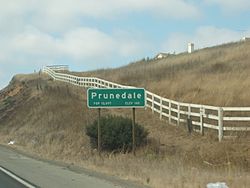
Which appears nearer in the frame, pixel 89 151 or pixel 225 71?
pixel 89 151

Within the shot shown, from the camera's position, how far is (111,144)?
28.2 m

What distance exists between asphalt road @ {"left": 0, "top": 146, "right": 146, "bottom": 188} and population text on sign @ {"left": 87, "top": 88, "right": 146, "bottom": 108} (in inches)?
150

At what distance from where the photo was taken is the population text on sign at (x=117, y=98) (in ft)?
86.0

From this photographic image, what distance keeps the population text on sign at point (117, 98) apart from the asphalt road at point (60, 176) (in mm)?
3805

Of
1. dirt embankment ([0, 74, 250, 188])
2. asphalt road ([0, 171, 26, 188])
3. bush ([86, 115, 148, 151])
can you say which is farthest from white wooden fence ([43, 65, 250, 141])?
asphalt road ([0, 171, 26, 188])

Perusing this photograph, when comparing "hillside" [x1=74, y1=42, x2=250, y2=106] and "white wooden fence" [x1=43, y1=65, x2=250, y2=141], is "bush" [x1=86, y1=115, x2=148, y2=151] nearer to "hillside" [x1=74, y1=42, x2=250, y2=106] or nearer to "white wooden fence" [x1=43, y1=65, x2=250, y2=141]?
"white wooden fence" [x1=43, y1=65, x2=250, y2=141]

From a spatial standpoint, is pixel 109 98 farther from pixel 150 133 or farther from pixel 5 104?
pixel 5 104

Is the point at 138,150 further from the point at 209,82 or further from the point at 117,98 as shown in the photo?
the point at 209,82

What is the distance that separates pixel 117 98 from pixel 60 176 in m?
8.39

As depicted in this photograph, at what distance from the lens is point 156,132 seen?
30.4m

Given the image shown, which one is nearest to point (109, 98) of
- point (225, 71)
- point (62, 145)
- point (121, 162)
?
point (121, 162)

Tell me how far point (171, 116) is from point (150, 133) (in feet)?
5.74

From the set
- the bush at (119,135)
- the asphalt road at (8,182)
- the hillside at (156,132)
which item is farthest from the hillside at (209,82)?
the asphalt road at (8,182)

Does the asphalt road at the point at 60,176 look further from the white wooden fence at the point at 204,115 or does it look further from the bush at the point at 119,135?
the white wooden fence at the point at 204,115
